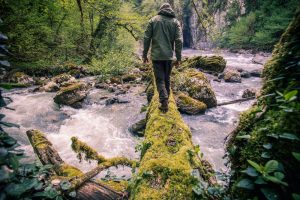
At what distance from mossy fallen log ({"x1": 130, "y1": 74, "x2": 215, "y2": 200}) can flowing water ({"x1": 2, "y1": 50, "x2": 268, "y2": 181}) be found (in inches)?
103

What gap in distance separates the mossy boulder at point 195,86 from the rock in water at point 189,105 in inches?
19.9

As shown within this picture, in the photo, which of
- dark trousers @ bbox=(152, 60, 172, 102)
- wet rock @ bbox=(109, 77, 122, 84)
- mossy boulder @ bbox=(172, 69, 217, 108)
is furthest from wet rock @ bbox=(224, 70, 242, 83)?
dark trousers @ bbox=(152, 60, 172, 102)

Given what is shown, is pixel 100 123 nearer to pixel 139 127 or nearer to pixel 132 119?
pixel 132 119

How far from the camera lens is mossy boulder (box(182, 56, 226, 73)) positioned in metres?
15.8

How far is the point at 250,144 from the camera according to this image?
5.63ft

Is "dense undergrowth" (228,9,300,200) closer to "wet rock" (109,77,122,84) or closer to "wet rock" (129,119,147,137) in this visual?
"wet rock" (129,119,147,137)

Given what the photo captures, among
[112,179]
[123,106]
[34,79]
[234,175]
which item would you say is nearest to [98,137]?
[123,106]

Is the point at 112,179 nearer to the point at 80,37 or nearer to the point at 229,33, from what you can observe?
the point at 80,37

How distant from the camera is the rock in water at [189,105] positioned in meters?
8.81

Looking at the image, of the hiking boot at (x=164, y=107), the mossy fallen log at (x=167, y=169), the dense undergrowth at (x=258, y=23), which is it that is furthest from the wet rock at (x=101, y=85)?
the dense undergrowth at (x=258, y=23)

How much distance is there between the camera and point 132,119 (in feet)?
29.4

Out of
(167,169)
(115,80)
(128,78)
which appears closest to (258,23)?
(128,78)

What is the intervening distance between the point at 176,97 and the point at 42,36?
29.1ft

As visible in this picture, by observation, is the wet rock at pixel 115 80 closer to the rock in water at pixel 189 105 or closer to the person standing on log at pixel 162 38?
the rock in water at pixel 189 105
